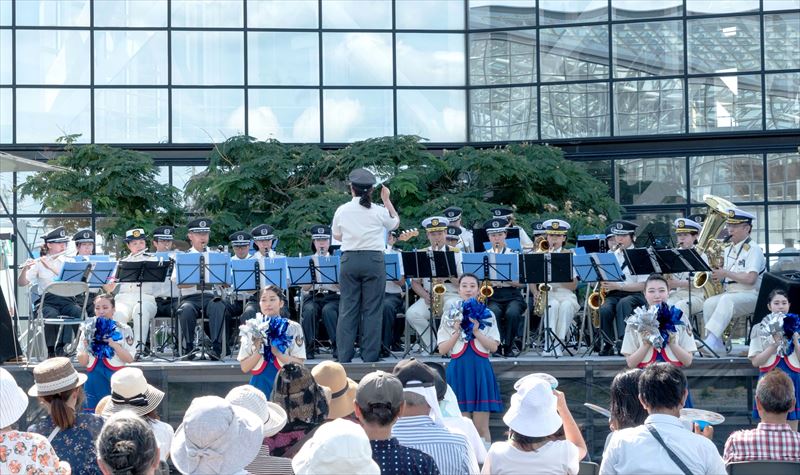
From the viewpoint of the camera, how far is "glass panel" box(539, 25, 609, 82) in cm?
1998

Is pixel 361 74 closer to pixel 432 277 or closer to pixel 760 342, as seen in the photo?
pixel 432 277

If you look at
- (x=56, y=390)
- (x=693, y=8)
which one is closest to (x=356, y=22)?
(x=693, y=8)

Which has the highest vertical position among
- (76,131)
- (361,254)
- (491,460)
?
(76,131)

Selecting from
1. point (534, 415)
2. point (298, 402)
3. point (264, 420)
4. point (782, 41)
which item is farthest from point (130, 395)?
point (782, 41)

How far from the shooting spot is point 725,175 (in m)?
19.6

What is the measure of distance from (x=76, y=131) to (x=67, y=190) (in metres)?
2.53

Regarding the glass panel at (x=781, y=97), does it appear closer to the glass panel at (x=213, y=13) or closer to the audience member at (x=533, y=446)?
the glass panel at (x=213, y=13)

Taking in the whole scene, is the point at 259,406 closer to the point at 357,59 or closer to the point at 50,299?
the point at 50,299

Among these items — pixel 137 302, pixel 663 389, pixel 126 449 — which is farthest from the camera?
pixel 137 302

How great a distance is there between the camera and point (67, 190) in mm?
17547

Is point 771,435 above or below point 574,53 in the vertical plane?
below

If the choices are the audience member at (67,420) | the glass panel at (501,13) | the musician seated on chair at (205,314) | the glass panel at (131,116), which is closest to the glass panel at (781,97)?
the glass panel at (501,13)

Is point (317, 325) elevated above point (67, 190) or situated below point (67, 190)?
below

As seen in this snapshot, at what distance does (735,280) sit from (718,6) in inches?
355
